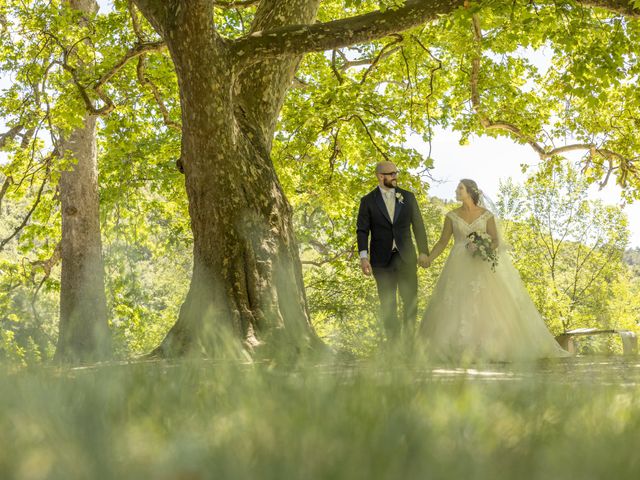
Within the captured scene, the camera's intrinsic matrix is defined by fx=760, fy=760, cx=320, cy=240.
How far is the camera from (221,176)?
9297 mm

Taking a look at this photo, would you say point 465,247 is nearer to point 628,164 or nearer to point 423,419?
point 423,419

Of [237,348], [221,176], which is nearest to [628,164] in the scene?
[221,176]

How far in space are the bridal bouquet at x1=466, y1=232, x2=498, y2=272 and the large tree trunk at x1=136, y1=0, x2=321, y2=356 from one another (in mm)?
2370

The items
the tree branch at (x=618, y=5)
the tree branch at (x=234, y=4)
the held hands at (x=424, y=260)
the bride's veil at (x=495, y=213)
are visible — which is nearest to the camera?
the held hands at (x=424, y=260)

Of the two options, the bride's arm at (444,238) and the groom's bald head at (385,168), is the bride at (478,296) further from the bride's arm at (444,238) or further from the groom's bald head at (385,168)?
the groom's bald head at (385,168)

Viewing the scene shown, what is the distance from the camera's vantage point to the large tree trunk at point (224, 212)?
29.3 feet

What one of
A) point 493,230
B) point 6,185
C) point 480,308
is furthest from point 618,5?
point 6,185

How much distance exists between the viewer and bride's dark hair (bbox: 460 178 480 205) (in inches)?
402

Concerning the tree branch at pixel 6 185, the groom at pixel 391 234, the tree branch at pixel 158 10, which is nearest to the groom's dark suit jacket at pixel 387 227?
the groom at pixel 391 234

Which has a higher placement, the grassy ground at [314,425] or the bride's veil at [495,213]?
the bride's veil at [495,213]

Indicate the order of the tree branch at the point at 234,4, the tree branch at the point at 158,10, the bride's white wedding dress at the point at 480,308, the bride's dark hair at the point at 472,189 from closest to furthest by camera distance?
the tree branch at the point at 158,10
the bride's white wedding dress at the point at 480,308
the bride's dark hair at the point at 472,189
the tree branch at the point at 234,4

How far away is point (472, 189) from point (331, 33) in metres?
2.80

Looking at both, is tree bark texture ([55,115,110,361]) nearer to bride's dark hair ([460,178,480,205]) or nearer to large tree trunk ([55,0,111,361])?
large tree trunk ([55,0,111,361])

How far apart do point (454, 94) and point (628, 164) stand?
5.37 metres
